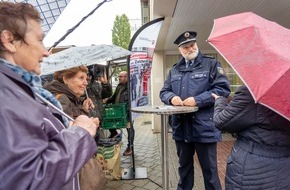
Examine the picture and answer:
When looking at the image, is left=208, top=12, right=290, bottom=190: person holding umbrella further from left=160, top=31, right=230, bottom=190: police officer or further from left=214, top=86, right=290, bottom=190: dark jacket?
left=160, top=31, right=230, bottom=190: police officer

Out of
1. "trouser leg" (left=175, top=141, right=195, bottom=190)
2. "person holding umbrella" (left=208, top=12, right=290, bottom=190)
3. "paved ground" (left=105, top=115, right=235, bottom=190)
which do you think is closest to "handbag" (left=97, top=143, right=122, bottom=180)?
"paved ground" (left=105, top=115, right=235, bottom=190)

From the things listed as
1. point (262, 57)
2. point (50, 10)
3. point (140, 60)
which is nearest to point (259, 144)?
point (262, 57)

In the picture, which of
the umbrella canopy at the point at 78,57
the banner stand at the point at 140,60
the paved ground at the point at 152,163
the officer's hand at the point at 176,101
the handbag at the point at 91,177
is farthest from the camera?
the paved ground at the point at 152,163

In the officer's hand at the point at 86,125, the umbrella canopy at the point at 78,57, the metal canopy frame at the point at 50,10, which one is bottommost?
the officer's hand at the point at 86,125

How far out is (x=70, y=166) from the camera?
3.31 feet

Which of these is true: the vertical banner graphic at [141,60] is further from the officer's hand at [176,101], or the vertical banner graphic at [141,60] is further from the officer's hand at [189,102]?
the officer's hand at [189,102]

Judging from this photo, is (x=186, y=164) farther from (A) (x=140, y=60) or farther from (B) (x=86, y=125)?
(B) (x=86, y=125)

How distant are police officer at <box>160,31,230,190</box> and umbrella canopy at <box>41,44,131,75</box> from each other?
34.1 inches

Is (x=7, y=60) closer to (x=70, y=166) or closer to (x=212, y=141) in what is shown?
(x=70, y=166)

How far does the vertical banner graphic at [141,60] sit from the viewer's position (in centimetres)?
418

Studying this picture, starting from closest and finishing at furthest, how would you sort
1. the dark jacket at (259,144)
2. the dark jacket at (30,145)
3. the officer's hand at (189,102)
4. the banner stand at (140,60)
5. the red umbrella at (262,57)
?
the dark jacket at (30,145) < the red umbrella at (262,57) < the dark jacket at (259,144) < the officer's hand at (189,102) < the banner stand at (140,60)

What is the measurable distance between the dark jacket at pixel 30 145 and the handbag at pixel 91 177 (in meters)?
0.32

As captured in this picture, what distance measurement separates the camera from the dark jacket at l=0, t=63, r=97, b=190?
88 cm

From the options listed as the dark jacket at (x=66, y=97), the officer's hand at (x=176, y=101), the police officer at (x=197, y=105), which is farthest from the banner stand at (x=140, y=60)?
the dark jacket at (x=66, y=97)
